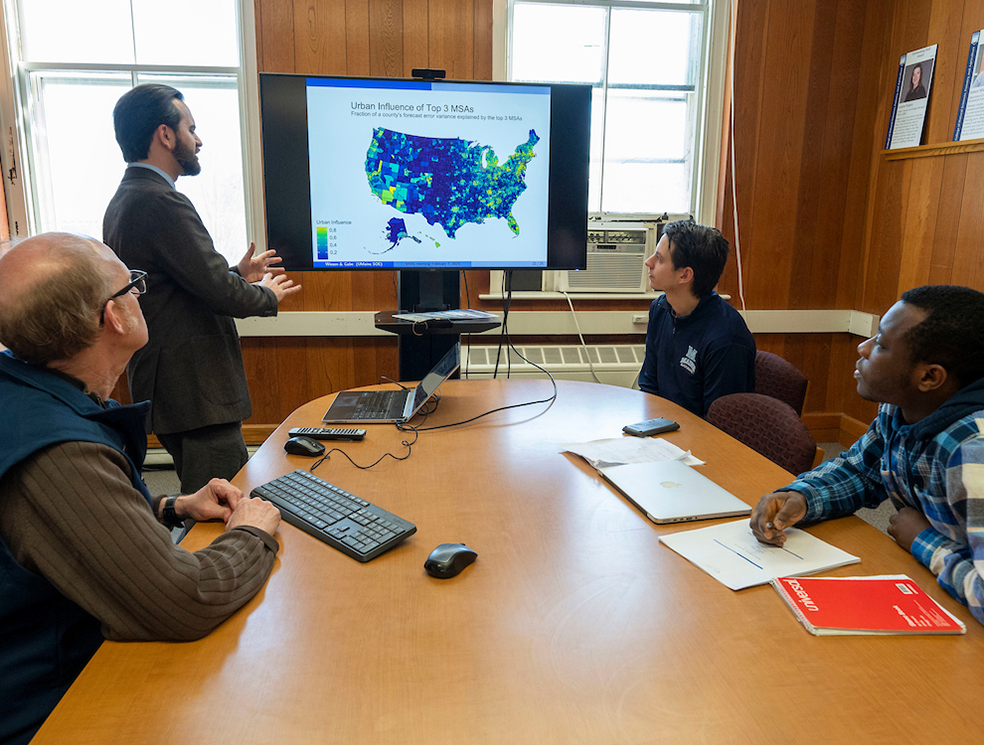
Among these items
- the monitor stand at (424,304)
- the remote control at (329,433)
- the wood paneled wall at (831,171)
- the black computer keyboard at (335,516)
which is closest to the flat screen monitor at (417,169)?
the monitor stand at (424,304)

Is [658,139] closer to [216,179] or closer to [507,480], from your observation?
[216,179]

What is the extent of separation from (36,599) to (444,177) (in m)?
1.62

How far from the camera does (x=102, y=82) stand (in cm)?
309

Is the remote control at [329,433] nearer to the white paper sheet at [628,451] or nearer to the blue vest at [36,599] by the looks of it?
the white paper sheet at [628,451]

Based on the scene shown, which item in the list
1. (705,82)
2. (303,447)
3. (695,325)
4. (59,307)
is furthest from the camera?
(705,82)

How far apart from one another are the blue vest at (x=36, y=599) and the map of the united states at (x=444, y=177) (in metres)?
1.36

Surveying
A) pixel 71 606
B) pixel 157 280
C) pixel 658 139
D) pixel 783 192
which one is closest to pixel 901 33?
pixel 783 192

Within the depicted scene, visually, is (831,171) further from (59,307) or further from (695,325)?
(59,307)

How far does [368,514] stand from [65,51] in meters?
3.02

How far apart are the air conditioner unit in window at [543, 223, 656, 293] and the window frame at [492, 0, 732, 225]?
8 centimetres

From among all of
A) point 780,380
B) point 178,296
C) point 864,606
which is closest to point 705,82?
point 780,380

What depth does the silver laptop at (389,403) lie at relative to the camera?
1.79 m

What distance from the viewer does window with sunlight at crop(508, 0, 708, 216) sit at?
327cm

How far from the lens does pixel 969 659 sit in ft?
2.72
